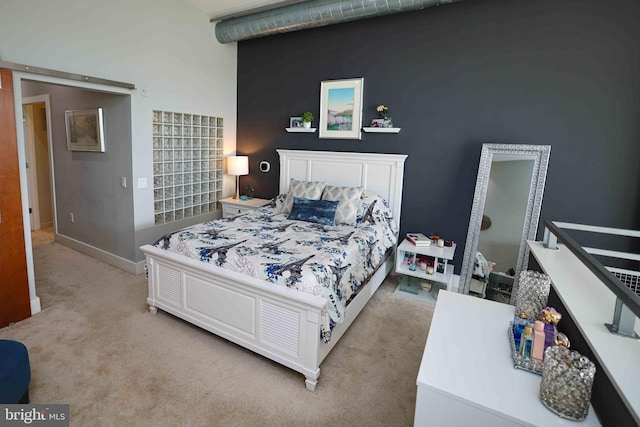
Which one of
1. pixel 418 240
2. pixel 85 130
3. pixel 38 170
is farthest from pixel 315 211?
pixel 38 170

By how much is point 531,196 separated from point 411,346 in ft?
6.05

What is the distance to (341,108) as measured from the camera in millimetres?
4102

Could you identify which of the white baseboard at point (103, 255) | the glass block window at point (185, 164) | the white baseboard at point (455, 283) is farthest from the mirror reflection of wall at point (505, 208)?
the white baseboard at point (103, 255)

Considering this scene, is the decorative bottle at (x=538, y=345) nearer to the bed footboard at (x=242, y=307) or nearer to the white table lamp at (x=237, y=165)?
the bed footboard at (x=242, y=307)

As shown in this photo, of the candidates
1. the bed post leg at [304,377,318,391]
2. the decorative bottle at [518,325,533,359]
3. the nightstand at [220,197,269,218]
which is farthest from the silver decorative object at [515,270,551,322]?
the nightstand at [220,197,269,218]

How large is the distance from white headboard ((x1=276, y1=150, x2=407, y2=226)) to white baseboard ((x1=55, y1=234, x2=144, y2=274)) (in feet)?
6.67

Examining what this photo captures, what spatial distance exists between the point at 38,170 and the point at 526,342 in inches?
266

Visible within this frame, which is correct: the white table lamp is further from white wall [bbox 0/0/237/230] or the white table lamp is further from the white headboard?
the white headboard

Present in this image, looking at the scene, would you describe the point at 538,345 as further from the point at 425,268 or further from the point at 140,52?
the point at 140,52

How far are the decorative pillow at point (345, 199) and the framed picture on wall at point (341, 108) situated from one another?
2.51 ft

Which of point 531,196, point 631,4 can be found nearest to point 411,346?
point 531,196

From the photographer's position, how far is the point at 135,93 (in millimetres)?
3561

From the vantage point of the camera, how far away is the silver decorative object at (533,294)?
1.58 m

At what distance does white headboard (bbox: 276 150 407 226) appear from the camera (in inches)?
151
